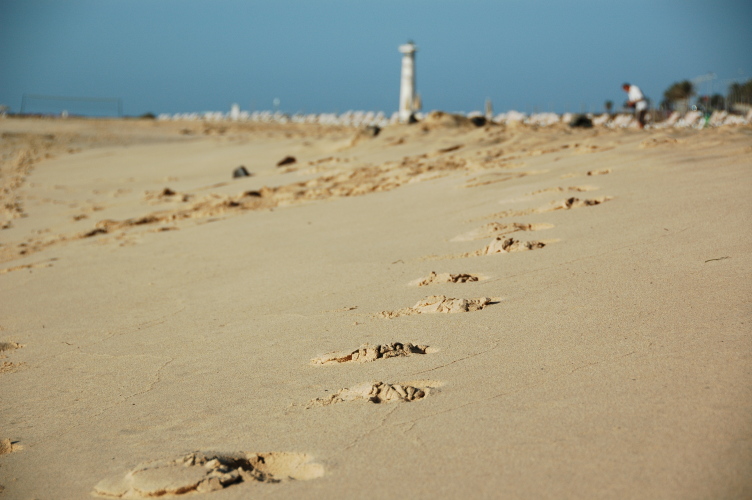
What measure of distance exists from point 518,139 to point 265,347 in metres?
6.95

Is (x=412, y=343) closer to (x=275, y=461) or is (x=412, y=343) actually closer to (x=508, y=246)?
(x=275, y=461)

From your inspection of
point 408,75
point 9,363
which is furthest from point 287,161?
point 408,75

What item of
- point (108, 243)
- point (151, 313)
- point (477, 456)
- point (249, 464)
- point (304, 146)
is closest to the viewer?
point (477, 456)

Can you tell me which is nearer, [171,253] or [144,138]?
[171,253]

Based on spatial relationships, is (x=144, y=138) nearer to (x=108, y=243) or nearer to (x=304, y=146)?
(x=304, y=146)

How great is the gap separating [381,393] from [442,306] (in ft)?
3.07

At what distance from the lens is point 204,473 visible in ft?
6.35

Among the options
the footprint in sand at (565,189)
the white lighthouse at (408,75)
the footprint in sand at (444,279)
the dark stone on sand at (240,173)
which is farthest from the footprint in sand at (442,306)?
the white lighthouse at (408,75)

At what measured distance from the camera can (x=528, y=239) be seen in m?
4.35

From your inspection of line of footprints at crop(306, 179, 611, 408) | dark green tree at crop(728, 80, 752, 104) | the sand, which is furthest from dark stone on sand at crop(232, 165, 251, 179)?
dark green tree at crop(728, 80, 752, 104)

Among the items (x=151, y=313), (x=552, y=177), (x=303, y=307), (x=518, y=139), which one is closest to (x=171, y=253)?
(x=151, y=313)

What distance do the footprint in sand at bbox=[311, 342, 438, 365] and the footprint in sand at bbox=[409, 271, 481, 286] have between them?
920 mm

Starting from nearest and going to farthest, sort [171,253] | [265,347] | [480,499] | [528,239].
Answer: [480,499] → [265,347] → [528,239] → [171,253]

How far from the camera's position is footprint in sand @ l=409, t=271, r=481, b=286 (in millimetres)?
3693
